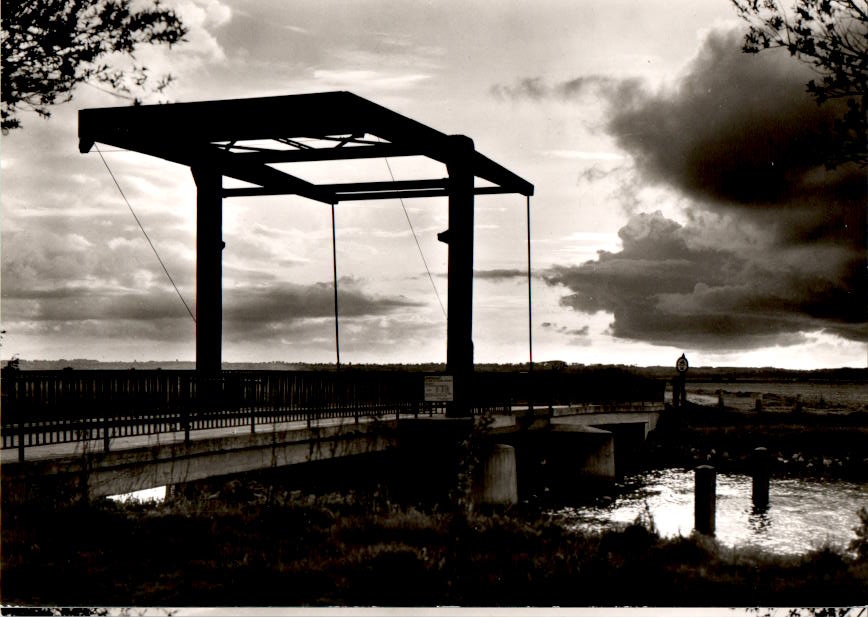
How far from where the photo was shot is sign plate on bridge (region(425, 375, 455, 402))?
62.3ft

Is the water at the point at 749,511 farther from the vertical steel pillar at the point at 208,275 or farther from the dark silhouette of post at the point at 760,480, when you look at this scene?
the vertical steel pillar at the point at 208,275

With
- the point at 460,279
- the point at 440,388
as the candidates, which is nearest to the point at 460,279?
the point at 460,279

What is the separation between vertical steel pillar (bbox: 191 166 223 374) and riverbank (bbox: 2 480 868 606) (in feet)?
31.4

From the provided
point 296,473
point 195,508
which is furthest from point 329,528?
point 296,473

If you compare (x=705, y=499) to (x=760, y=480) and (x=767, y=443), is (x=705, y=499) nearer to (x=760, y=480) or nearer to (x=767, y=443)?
(x=760, y=480)

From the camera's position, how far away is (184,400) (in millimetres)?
14750

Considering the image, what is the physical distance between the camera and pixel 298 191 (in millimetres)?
22797

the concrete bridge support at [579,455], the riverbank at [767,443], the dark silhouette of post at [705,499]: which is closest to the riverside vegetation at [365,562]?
the dark silhouette of post at [705,499]

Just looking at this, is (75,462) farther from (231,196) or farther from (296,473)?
(231,196)

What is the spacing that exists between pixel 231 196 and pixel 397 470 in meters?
8.26

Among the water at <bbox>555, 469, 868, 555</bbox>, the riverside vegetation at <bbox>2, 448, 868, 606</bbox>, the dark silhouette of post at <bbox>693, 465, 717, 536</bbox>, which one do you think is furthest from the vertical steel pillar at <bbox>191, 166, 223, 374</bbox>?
the dark silhouette of post at <bbox>693, 465, 717, 536</bbox>

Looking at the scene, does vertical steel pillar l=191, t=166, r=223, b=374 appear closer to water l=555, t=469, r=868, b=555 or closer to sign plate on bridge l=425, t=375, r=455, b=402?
sign plate on bridge l=425, t=375, r=455, b=402

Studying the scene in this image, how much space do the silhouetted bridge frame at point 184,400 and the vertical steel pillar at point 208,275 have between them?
2.42 metres

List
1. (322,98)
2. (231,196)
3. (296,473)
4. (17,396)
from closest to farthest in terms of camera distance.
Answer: (17,396) < (322,98) < (296,473) < (231,196)
